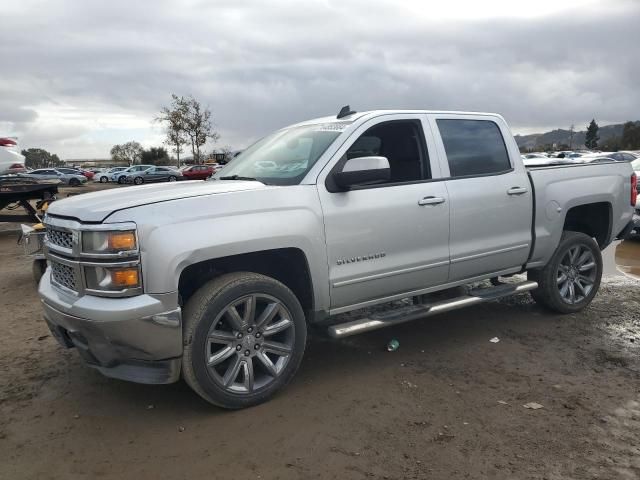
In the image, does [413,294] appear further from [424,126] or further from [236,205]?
[236,205]

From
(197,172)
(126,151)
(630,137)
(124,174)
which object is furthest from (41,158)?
(630,137)

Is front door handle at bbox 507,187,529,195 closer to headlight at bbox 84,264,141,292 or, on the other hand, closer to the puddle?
headlight at bbox 84,264,141,292

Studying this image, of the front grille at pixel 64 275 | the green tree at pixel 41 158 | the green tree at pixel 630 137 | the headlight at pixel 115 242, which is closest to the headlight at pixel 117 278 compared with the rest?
the headlight at pixel 115 242

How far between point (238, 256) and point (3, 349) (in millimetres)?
2615

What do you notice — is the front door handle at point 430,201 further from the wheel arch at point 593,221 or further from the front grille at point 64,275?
the front grille at point 64,275

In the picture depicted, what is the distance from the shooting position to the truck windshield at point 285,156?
409 centimetres

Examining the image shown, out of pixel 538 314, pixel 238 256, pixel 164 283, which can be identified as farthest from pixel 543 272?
pixel 164 283

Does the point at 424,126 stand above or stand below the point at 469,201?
above

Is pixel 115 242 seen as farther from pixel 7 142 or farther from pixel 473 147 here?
pixel 7 142

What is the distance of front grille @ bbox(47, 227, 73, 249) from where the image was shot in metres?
3.43

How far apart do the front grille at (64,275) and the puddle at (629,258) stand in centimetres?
695

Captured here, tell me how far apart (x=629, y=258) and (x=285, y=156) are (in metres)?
6.81

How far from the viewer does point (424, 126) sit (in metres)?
4.60

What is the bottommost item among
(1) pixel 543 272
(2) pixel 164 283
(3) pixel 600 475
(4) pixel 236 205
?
(3) pixel 600 475
